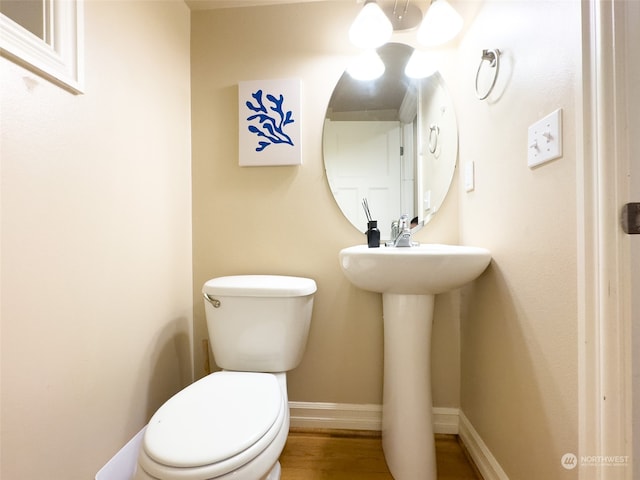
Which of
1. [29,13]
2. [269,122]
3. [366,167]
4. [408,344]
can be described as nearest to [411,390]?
[408,344]

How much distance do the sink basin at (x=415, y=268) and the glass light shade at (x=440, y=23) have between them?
0.90 m

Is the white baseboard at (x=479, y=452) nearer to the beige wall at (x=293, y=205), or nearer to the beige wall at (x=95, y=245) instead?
the beige wall at (x=293, y=205)

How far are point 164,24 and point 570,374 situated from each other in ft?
6.05

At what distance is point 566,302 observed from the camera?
64 cm

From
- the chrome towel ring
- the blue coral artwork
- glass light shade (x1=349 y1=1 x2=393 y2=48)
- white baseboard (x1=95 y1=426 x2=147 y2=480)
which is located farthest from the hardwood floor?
glass light shade (x1=349 y1=1 x2=393 y2=48)

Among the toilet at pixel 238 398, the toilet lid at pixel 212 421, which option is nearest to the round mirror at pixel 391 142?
the toilet at pixel 238 398

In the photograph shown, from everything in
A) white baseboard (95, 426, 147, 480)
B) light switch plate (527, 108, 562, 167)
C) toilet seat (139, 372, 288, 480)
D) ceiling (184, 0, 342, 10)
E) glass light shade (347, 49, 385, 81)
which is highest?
ceiling (184, 0, 342, 10)

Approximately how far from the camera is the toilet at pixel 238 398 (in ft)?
2.01

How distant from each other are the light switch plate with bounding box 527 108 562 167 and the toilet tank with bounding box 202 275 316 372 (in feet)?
2.74

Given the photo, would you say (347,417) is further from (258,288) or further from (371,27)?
(371,27)

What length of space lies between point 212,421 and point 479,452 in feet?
3.33

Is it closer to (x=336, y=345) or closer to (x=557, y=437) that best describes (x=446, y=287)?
(x=557, y=437)

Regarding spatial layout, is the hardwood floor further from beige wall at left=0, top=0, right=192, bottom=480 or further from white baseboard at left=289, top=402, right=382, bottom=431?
beige wall at left=0, top=0, right=192, bottom=480

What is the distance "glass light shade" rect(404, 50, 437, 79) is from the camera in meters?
1.23
